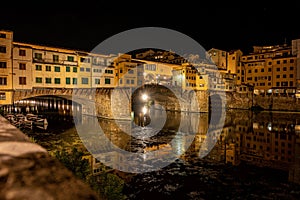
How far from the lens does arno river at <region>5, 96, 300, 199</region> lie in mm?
14367

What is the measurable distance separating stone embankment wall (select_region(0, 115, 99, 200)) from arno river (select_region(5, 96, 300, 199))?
1224 centimetres

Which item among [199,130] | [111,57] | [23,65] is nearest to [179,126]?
[199,130]

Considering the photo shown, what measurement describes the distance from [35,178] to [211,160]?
20620mm

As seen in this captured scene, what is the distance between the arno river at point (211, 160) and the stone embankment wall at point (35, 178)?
12237 millimetres

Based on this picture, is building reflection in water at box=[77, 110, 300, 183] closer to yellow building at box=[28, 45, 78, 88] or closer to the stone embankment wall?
yellow building at box=[28, 45, 78, 88]

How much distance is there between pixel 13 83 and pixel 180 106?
41.0 metres

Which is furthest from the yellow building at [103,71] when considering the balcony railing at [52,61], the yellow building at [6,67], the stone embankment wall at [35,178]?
the stone embankment wall at [35,178]

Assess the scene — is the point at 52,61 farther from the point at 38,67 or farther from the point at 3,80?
the point at 3,80

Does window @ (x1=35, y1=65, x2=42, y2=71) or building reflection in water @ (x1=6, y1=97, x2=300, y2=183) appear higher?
window @ (x1=35, y1=65, x2=42, y2=71)

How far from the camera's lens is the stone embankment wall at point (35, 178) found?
182 centimetres

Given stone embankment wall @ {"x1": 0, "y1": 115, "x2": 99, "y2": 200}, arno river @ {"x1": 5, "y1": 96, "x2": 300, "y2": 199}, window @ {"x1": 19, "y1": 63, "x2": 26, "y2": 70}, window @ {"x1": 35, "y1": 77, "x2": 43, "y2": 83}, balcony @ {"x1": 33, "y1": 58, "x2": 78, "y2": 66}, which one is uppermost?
balcony @ {"x1": 33, "y1": 58, "x2": 78, "y2": 66}

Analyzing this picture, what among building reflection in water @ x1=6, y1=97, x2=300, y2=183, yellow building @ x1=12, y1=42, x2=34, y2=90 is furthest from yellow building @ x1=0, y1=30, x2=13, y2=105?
building reflection in water @ x1=6, y1=97, x2=300, y2=183

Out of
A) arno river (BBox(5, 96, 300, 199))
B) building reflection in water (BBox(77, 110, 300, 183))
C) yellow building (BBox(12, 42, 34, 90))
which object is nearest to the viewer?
arno river (BBox(5, 96, 300, 199))

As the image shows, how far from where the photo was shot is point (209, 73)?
2569 inches
